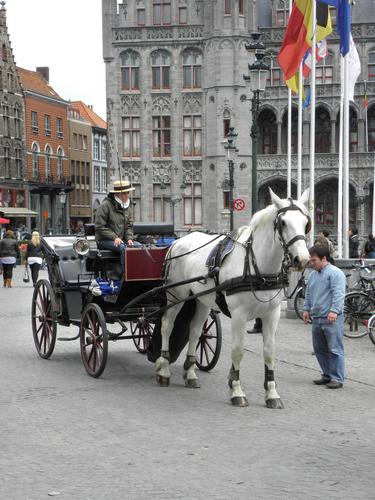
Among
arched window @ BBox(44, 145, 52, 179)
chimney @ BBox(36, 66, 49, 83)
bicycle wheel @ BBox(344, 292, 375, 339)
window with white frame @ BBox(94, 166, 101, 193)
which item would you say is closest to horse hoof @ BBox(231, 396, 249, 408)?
bicycle wheel @ BBox(344, 292, 375, 339)

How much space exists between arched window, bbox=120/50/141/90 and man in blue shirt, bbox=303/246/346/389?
3883cm

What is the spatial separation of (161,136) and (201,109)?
286cm

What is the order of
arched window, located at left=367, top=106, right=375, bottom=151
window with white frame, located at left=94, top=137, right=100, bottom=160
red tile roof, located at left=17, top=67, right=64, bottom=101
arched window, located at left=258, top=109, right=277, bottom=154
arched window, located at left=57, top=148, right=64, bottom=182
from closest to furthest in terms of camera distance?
arched window, located at left=367, top=106, right=375, bottom=151 < arched window, located at left=258, top=109, right=277, bottom=154 < red tile roof, located at left=17, top=67, right=64, bottom=101 < arched window, located at left=57, top=148, right=64, bottom=182 < window with white frame, located at left=94, top=137, right=100, bottom=160

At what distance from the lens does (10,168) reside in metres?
62.0

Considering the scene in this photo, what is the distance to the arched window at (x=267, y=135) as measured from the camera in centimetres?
4753

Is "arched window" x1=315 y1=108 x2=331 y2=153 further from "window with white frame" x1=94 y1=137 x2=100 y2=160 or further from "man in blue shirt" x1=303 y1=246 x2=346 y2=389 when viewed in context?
"man in blue shirt" x1=303 y1=246 x2=346 y2=389

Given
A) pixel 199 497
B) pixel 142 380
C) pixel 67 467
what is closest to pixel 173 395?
pixel 142 380

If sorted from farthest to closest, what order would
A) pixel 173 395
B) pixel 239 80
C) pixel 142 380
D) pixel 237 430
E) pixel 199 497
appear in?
pixel 239 80 → pixel 142 380 → pixel 173 395 → pixel 237 430 → pixel 199 497

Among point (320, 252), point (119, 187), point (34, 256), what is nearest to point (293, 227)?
point (320, 252)

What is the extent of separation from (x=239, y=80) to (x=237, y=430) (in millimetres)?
40059

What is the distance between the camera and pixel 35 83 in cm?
6906

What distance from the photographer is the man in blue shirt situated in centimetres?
869

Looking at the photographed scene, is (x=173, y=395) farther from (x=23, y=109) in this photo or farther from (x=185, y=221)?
(x=23, y=109)

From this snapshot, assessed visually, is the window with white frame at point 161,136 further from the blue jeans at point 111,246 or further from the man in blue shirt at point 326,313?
the man in blue shirt at point 326,313
